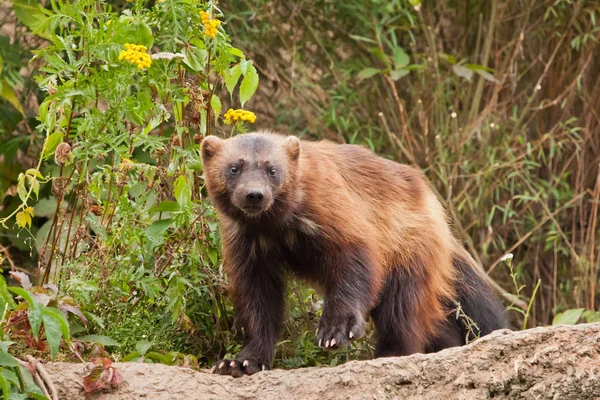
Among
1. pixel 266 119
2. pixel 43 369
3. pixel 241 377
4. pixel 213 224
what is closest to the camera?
pixel 43 369

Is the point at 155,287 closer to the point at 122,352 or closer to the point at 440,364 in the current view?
the point at 122,352

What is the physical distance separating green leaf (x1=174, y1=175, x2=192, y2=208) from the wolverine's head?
4.5 inches

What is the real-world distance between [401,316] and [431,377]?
1348 millimetres

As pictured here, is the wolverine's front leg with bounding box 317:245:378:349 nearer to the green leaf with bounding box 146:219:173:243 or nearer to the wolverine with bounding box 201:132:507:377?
the wolverine with bounding box 201:132:507:377

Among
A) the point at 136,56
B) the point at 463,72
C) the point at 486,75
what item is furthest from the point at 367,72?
the point at 136,56

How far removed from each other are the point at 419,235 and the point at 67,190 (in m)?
1.95

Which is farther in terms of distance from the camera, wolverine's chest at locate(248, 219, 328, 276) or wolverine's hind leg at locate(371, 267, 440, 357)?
wolverine's hind leg at locate(371, 267, 440, 357)

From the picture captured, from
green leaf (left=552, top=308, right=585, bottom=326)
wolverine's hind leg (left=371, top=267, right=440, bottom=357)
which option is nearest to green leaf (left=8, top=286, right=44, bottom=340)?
wolverine's hind leg (left=371, top=267, right=440, bottom=357)

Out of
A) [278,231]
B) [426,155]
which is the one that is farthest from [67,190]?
[426,155]

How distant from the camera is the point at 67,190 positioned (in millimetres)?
5434

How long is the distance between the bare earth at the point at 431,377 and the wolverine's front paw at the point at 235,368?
273mm

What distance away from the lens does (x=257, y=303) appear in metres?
5.39

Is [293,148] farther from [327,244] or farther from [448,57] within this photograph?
[448,57]

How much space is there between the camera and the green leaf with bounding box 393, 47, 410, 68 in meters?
8.53
